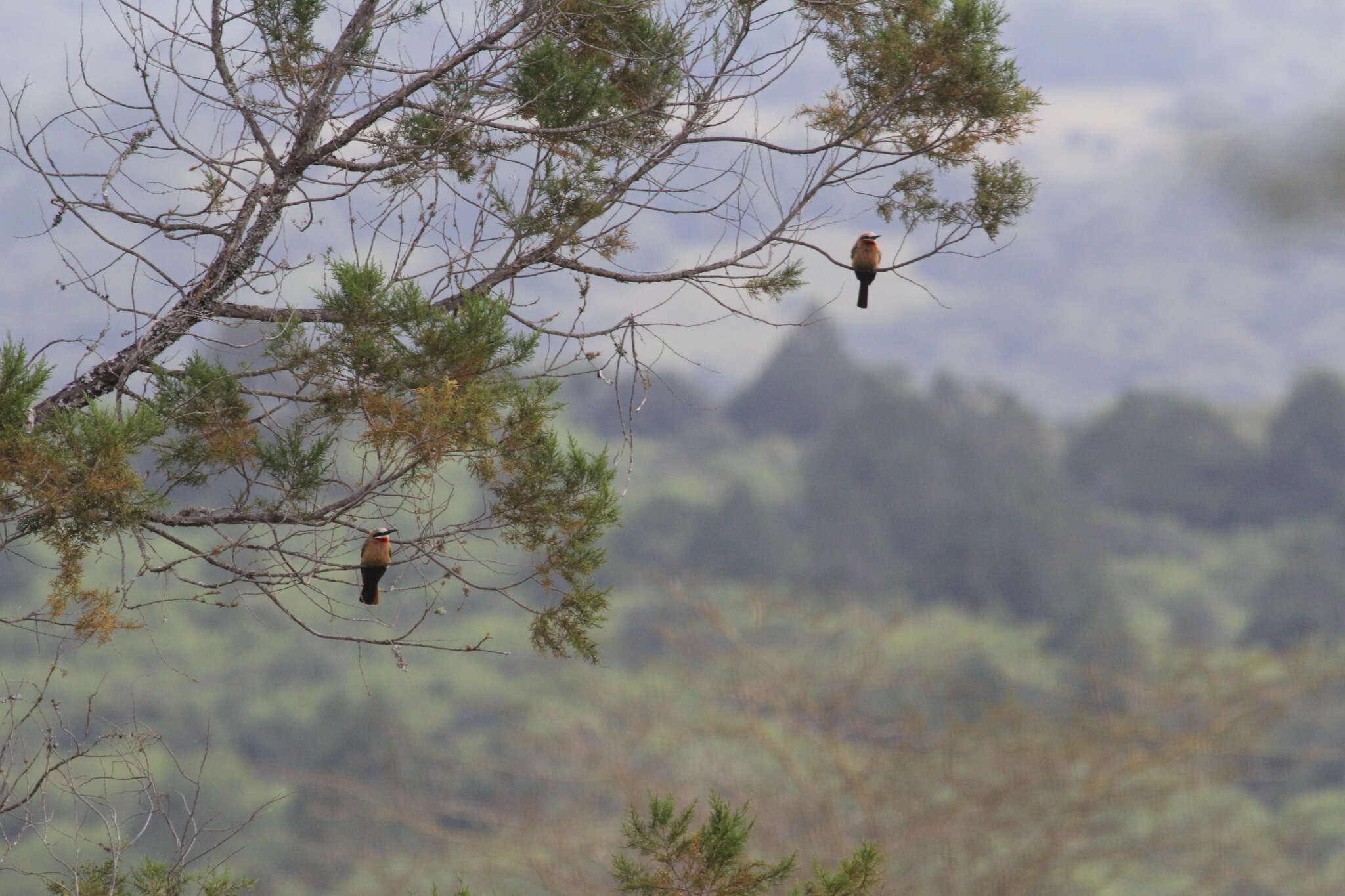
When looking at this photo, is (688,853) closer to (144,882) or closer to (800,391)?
(144,882)

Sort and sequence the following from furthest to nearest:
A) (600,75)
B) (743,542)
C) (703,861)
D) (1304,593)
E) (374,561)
→ (743,542)
(1304,593)
(600,75)
(703,861)
(374,561)

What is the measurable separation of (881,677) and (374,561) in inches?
503

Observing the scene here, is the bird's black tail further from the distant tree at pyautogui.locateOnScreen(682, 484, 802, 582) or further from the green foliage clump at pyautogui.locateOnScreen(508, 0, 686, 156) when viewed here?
the distant tree at pyautogui.locateOnScreen(682, 484, 802, 582)

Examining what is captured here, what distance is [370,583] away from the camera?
10.2 feet

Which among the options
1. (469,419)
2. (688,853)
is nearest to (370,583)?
(469,419)

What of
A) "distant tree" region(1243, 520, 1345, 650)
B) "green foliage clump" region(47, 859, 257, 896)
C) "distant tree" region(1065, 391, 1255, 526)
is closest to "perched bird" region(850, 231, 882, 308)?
"green foliage clump" region(47, 859, 257, 896)

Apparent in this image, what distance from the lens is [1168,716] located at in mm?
13492

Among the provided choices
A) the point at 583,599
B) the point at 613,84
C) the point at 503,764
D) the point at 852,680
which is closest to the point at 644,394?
the point at 583,599

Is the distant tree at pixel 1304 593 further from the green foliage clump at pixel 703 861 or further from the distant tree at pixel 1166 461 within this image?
the green foliage clump at pixel 703 861

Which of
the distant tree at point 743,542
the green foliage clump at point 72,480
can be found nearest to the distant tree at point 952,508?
the distant tree at point 743,542

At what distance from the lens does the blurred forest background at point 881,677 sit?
42.5ft

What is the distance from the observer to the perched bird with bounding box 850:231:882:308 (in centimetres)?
360

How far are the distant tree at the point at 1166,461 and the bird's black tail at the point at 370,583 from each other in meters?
19.6

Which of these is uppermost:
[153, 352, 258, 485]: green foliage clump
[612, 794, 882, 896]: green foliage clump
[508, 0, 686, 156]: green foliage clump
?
[508, 0, 686, 156]: green foliage clump
